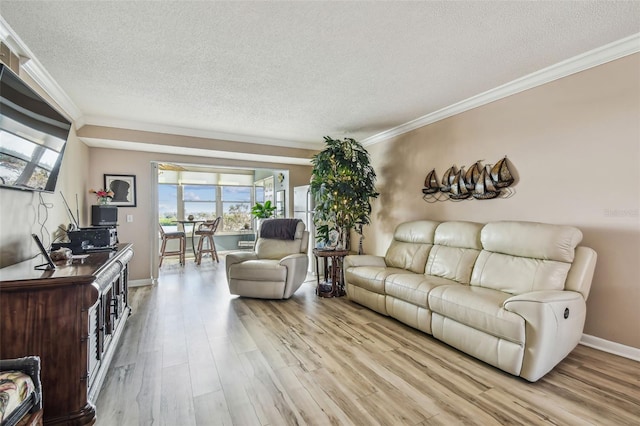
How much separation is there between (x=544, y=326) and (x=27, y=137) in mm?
3680

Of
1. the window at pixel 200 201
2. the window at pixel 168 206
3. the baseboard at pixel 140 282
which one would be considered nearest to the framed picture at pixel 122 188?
the baseboard at pixel 140 282

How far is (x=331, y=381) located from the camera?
204cm

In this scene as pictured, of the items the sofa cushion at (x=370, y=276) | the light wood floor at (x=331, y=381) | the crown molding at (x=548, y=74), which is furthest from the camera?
the sofa cushion at (x=370, y=276)

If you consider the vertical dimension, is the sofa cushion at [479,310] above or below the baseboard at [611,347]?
above

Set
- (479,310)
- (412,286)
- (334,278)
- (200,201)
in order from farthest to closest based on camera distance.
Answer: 1. (200,201)
2. (334,278)
3. (412,286)
4. (479,310)

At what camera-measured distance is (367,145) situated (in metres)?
5.17

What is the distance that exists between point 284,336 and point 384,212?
270 cm

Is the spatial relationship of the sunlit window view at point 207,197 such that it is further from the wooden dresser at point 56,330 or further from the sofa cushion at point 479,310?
the sofa cushion at point 479,310

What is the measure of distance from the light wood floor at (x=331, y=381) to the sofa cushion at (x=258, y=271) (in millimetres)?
748

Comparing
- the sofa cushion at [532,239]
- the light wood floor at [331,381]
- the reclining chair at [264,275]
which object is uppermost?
the sofa cushion at [532,239]

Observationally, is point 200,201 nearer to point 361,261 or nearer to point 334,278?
point 334,278

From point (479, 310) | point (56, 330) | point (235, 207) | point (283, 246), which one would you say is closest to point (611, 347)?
point (479, 310)

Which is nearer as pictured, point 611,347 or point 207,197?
point 611,347

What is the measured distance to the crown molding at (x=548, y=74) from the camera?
7.38 ft
